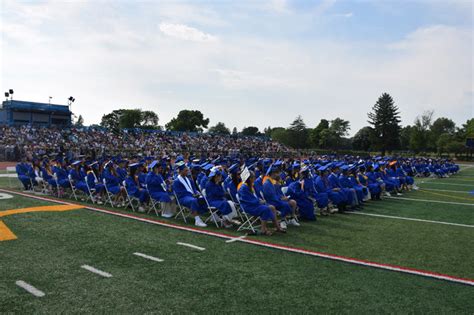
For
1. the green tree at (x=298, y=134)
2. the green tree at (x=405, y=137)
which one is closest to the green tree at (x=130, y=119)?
the green tree at (x=298, y=134)

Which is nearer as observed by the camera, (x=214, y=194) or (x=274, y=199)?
(x=274, y=199)

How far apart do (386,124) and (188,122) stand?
5015 centimetres

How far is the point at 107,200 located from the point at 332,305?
9.20 meters

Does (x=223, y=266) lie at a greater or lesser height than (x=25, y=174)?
lesser

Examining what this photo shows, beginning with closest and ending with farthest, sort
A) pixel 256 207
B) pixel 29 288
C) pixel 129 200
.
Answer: pixel 29 288 < pixel 256 207 < pixel 129 200

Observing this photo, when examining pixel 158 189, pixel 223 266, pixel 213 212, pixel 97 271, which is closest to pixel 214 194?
pixel 213 212

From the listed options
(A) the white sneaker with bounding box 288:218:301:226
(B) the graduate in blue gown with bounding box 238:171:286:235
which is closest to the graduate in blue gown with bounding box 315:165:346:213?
(A) the white sneaker with bounding box 288:218:301:226

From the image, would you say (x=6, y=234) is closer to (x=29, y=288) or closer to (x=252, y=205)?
(x=29, y=288)

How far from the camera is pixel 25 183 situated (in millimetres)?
14406

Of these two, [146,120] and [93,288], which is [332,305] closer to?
[93,288]

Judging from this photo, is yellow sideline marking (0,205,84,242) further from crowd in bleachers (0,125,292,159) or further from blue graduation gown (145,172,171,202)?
crowd in bleachers (0,125,292,159)

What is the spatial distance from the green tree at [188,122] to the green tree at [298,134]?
2460 cm

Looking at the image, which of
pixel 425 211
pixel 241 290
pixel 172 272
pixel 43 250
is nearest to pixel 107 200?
pixel 43 250

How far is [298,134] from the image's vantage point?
94625 mm
